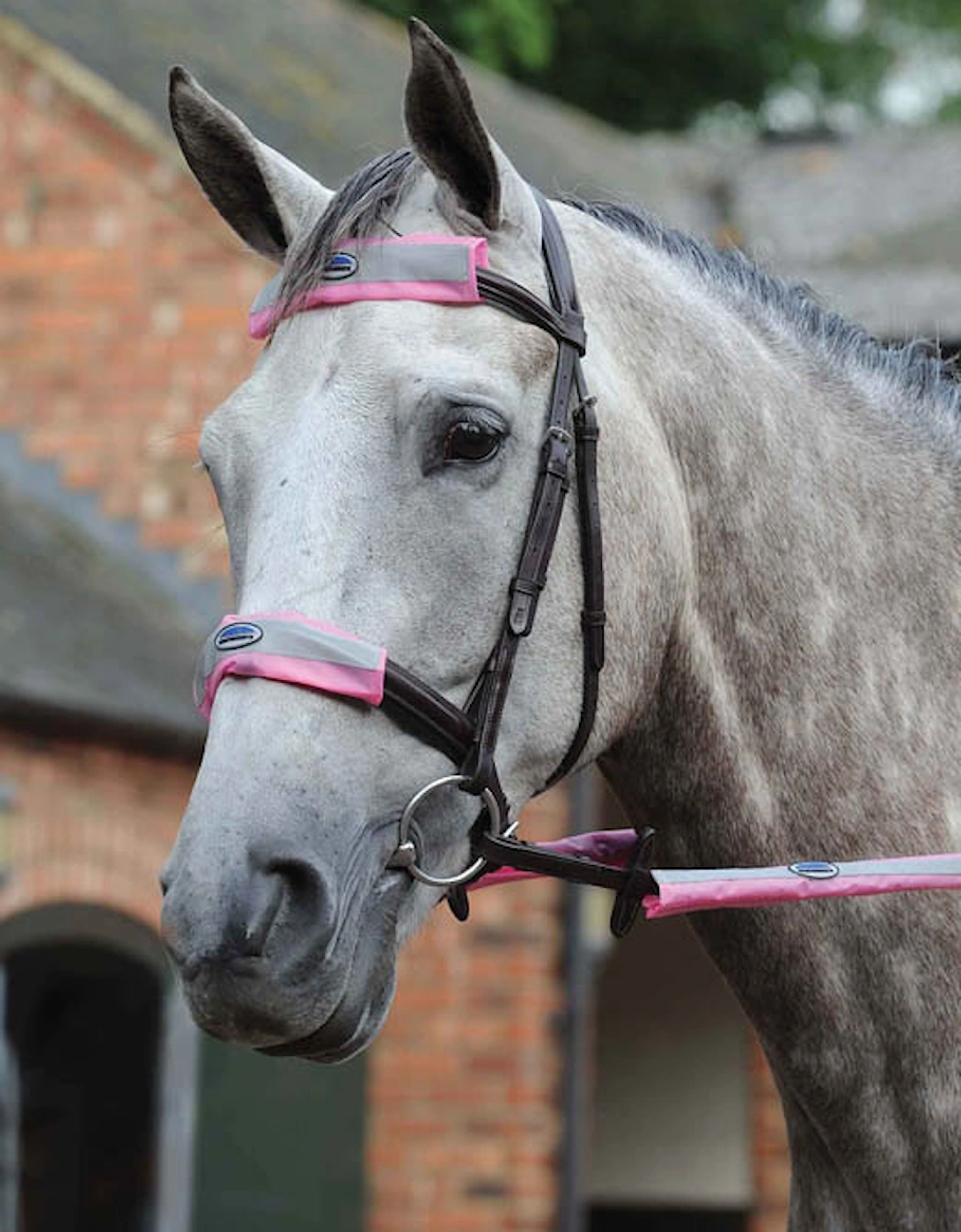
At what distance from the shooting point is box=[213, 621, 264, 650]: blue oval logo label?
2.59m

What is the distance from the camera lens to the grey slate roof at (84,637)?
7559mm

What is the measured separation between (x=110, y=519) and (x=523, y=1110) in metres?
2.92

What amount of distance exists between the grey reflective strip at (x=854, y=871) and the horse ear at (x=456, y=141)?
878 mm

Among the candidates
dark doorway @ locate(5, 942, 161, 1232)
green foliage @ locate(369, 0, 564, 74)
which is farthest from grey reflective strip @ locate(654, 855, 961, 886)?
green foliage @ locate(369, 0, 564, 74)

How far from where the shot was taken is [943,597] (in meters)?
3.14

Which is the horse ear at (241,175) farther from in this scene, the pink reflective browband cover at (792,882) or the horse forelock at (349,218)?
the pink reflective browband cover at (792,882)

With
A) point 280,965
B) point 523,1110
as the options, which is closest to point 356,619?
point 280,965

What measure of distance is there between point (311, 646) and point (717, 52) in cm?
1753

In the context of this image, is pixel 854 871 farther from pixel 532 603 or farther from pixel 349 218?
pixel 349 218

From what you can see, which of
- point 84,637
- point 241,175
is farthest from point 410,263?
point 84,637

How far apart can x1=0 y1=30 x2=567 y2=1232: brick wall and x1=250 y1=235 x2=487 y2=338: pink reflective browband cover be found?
5.25 m

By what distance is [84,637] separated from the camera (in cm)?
812

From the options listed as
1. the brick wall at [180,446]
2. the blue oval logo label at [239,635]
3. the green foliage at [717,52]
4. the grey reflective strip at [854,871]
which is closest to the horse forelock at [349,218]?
the blue oval logo label at [239,635]

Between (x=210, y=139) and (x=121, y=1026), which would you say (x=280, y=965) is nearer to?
(x=210, y=139)
